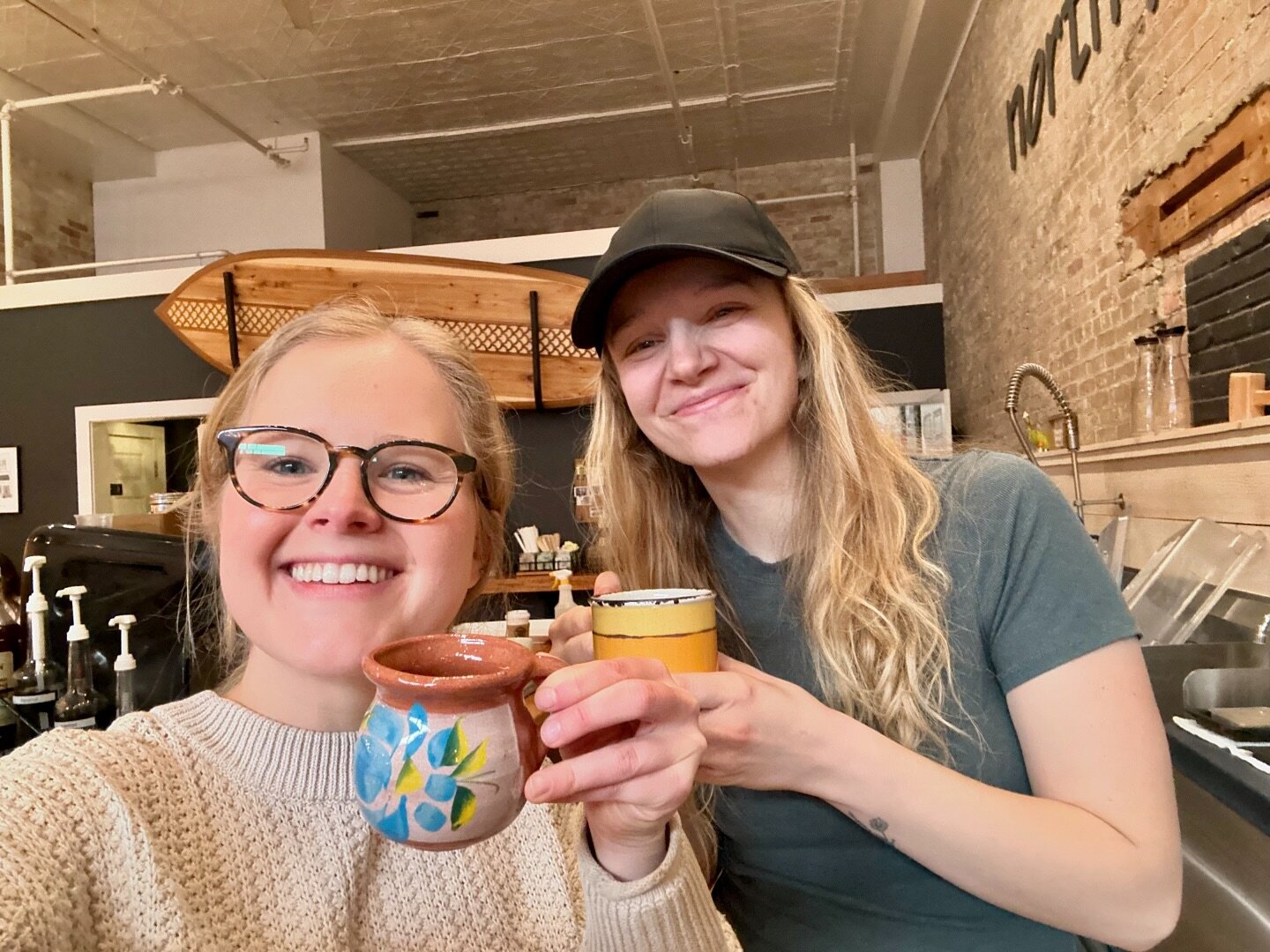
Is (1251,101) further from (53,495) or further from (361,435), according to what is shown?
(53,495)

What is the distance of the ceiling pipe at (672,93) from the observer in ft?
18.7

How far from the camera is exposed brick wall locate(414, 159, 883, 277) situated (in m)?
8.36

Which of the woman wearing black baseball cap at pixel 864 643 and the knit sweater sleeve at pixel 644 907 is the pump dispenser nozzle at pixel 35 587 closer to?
the woman wearing black baseball cap at pixel 864 643

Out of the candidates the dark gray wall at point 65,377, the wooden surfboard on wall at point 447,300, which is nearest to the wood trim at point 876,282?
the dark gray wall at point 65,377

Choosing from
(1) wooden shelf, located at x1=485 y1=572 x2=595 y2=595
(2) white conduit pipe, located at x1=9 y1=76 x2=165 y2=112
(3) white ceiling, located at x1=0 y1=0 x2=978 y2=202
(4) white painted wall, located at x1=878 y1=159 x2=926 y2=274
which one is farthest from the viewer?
(4) white painted wall, located at x1=878 y1=159 x2=926 y2=274

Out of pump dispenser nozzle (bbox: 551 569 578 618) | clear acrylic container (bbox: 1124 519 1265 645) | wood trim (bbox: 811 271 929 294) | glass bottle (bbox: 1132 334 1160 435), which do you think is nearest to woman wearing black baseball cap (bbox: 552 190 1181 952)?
clear acrylic container (bbox: 1124 519 1265 645)

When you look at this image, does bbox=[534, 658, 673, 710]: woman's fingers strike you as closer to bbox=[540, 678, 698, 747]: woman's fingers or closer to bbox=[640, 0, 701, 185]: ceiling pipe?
bbox=[540, 678, 698, 747]: woman's fingers

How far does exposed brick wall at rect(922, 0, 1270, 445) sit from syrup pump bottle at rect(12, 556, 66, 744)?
2372 millimetres

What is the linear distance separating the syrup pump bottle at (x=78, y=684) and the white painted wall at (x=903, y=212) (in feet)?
24.4

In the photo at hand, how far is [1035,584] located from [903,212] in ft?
24.9

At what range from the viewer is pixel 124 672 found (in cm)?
201

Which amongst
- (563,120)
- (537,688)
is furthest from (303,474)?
(563,120)

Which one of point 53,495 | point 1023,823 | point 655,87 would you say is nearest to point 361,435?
point 1023,823

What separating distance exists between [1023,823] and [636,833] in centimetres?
53
